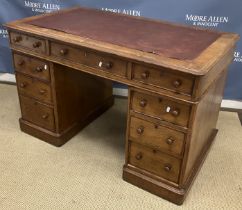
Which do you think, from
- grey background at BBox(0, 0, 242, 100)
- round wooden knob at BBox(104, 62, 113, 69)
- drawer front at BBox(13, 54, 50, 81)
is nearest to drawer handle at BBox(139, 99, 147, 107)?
round wooden knob at BBox(104, 62, 113, 69)

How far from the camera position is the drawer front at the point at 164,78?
4.20ft

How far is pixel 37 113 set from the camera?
77.0 inches

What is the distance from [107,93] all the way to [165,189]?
997mm

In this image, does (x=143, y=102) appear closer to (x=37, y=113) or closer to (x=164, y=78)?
(x=164, y=78)

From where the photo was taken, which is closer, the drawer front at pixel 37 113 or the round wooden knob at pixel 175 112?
the round wooden knob at pixel 175 112

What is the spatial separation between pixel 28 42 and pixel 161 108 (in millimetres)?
868

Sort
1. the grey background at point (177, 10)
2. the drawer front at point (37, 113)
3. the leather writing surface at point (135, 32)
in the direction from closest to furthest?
the leather writing surface at point (135, 32) → the drawer front at point (37, 113) → the grey background at point (177, 10)

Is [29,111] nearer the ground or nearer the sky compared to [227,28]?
nearer the ground

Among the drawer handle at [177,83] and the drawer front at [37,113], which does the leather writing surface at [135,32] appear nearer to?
the drawer handle at [177,83]

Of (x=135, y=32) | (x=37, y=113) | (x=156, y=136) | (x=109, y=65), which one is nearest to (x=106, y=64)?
(x=109, y=65)

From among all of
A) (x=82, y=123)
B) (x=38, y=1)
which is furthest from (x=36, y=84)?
(x=38, y=1)

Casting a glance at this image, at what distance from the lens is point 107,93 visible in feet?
7.71

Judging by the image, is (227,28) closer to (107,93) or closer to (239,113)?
(239,113)

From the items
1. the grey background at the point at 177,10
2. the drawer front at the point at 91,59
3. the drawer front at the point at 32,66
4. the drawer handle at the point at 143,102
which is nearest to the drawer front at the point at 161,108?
the drawer handle at the point at 143,102
